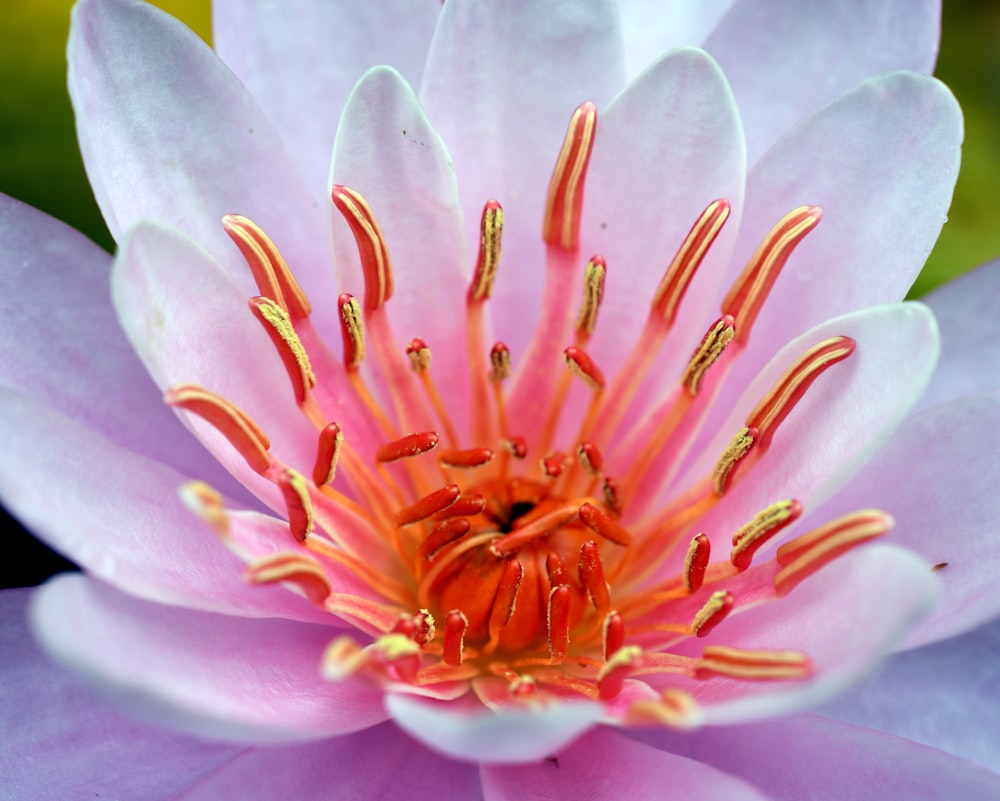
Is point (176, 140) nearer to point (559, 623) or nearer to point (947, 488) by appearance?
point (559, 623)

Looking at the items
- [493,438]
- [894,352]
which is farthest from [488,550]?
[894,352]

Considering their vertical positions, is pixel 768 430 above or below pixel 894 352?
below

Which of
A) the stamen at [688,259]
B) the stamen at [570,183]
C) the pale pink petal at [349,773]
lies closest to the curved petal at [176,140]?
the stamen at [570,183]

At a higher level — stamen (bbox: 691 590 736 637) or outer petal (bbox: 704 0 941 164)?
outer petal (bbox: 704 0 941 164)

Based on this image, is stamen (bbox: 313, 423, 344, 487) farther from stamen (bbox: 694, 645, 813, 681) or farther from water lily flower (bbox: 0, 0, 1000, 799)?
stamen (bbox: 694, 645, 813, 681)

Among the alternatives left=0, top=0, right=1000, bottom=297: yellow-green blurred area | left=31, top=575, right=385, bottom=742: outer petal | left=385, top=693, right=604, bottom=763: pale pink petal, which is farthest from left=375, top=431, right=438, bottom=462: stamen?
left=0, top=0, right=1000, bottom=297: yellow-green blurred area

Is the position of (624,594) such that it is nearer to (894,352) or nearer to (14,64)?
(894,352)

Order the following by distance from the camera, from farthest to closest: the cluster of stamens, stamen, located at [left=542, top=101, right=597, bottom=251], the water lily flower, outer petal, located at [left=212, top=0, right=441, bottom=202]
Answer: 1. outer petal, located at [left=212, top=0, right=441, bottom=202]
2. stamen, located at [left=542, top=101, right=597, bottom=251]
3. the cluster of stamens
4. the water lily flower

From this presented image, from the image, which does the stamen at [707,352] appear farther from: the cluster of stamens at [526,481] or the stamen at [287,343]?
the stamen at [287,343]
